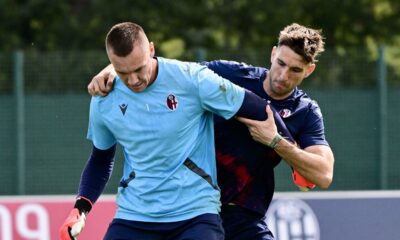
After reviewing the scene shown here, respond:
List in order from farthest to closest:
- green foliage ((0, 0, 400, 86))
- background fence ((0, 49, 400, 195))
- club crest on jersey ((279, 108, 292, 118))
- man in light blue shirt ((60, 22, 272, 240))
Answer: green foliage ((0, 0, 400, 86))
background fence ((0, 49, 400, 195))
club crest on jersey ((279, 108, 292, 118))
man in light blue shirt ((60, 22, 272, 240))

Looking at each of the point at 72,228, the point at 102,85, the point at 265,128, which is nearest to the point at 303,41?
the point at 265,128

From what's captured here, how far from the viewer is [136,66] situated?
5.59 m

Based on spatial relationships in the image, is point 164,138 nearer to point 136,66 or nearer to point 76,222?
point 136,66

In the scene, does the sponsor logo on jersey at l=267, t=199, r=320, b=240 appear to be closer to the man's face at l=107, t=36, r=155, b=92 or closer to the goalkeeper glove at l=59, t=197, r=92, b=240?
the goalkeeper glove at l=59, t=197, r=92, b=240

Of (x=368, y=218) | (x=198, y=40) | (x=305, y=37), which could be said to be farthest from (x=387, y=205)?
(x=198, y=40)

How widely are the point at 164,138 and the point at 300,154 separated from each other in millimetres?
737

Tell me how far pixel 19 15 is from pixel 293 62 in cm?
1709

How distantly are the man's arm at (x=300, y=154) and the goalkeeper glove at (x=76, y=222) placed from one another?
0.93m

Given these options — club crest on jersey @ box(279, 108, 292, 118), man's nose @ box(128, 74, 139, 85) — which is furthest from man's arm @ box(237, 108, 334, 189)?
man's nose @ box(128, 74, 139, 85)

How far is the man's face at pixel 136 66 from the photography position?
5.57m

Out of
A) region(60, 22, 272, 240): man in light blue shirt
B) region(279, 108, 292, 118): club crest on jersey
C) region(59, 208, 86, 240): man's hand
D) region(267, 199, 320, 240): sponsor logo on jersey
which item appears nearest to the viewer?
region(60, 22, 272, 240): man in light blue shirt

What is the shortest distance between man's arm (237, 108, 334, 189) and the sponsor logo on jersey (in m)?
3.16

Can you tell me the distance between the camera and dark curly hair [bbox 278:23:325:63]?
6250mm

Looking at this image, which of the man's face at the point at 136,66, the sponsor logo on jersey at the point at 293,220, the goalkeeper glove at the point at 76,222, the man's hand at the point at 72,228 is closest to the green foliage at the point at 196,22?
the sponsor logo on jersey at the point at 293,220
